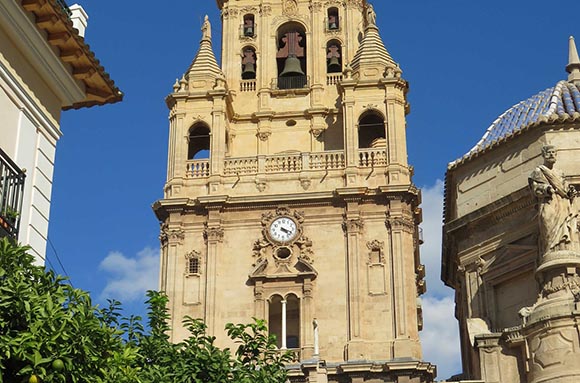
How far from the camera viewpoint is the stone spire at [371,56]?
148 feet

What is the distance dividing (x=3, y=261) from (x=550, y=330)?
15.4 metres

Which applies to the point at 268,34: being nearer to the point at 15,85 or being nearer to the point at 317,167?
the point at 317,167

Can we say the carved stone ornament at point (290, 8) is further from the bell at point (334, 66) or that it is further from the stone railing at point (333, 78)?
the stone railing at point (333, 78)

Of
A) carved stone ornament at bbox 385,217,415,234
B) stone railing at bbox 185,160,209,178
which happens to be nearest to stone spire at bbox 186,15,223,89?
stone railing at bbox 185,160,209,178

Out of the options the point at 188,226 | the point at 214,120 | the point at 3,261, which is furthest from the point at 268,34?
the point at 3,261

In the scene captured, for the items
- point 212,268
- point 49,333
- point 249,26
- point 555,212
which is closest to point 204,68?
point 249,26

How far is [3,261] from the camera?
42.6 ft

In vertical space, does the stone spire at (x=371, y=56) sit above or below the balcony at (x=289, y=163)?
above

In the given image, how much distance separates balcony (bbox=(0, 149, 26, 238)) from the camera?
14.7m

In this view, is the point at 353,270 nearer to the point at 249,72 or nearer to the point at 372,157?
the point at 372,157

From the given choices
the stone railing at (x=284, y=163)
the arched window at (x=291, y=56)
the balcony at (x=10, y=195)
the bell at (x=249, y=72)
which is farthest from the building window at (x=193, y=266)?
the balcony at (x=10, y=195)

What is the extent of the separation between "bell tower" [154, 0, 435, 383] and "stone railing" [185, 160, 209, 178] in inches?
2.4

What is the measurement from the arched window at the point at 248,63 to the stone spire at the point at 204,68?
1.62m

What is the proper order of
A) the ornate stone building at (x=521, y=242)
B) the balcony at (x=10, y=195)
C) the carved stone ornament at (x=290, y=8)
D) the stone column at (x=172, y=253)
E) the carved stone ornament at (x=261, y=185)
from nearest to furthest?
1. the balcony at (x=10, y=195)
2. the ornate stone building at (x=521, y=242)
3. the stone column at (x=172, y=253)
4. the carved stone ornament at (x=261, y=185)
5. the carved stone ornament at (x=290, y=8)
